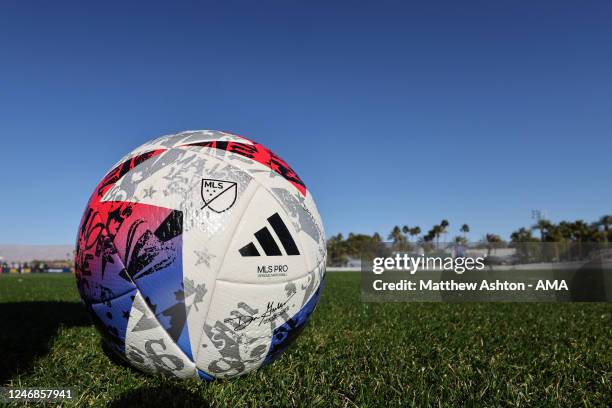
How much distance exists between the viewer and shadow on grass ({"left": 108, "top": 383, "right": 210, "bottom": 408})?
2807mm

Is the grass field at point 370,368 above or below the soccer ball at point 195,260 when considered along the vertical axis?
below

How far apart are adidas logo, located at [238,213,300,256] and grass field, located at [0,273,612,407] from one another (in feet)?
3.24

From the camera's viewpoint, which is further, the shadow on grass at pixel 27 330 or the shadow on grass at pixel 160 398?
the shadow on grass at pixel 27 330

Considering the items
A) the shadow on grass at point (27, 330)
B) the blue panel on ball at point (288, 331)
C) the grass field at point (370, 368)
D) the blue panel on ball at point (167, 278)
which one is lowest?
the grass field at point (370, 368)

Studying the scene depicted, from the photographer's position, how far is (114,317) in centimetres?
308

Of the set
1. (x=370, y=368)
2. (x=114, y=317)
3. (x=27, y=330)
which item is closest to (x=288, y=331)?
(x=370, y=368)

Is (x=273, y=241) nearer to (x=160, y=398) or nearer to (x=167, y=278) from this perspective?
(x=167, y=278)

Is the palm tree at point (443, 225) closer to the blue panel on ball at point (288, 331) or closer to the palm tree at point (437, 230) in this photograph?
the palm tree at point (437, 230)

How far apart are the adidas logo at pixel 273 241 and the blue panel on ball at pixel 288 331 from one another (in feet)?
1.69

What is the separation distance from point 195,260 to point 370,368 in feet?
6.20

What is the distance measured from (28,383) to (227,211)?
2060 mm

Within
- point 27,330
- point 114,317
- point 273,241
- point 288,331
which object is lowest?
point 27,330

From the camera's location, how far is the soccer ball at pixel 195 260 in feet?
9.53

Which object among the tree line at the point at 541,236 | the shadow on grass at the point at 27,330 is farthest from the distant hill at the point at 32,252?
the shadow on grass at the point at 27,330
